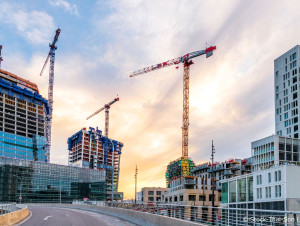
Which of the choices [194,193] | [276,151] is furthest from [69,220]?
[194,193]

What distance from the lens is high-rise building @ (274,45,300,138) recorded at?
378 ft

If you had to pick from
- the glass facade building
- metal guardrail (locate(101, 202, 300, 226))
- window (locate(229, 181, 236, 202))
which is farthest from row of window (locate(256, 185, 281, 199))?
the glass facade building

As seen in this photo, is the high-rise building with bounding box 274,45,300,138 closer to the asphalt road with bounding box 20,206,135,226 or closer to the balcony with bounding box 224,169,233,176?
the balcony with bounding box 224,169,233,176

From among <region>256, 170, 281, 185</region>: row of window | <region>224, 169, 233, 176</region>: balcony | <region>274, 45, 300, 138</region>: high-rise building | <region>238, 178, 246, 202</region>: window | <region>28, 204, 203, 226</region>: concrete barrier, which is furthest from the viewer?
<region>224, 169, 233, 176</region>: balcony

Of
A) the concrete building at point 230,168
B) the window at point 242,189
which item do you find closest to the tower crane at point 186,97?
the concrete building at point 230,168

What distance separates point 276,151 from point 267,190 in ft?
124

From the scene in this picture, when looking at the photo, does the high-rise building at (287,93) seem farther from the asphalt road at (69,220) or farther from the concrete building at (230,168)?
the asphalt road at (69,220)

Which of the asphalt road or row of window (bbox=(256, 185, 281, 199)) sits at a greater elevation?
the asphalt road

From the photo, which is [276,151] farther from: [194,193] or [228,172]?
[228,172]

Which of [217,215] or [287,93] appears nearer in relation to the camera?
[217,215]

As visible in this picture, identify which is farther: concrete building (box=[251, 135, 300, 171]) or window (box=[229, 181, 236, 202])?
concrete building (box=[251, 135, 300, 171])

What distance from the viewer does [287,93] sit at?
120m

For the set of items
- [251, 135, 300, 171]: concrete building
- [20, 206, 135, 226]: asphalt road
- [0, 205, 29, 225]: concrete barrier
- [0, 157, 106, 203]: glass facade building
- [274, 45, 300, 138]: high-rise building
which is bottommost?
[0, 157, 106, 203]: glass facade building

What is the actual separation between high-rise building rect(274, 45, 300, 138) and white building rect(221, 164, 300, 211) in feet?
155
